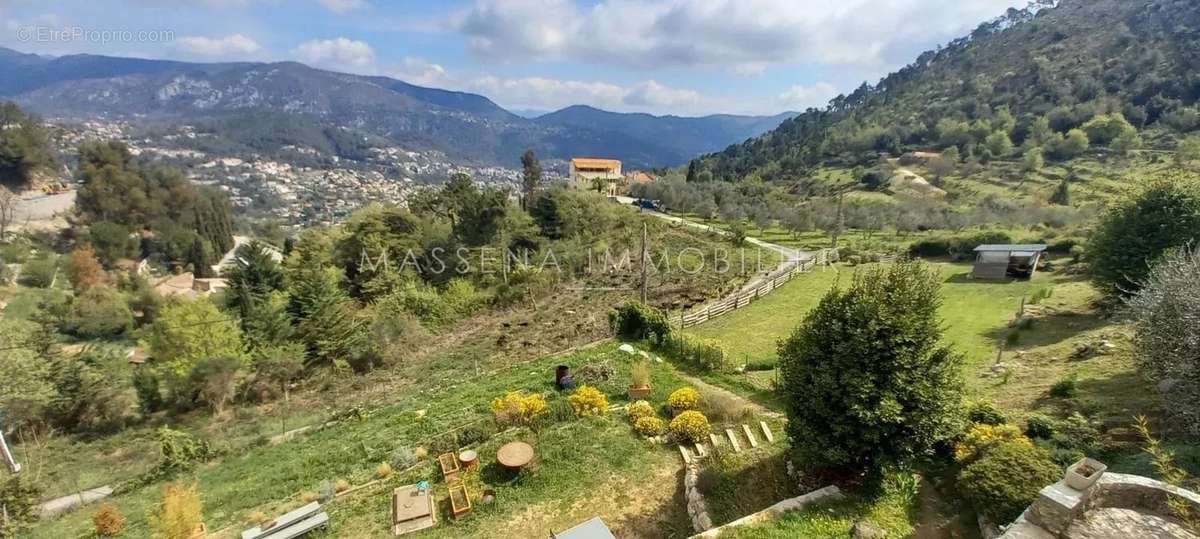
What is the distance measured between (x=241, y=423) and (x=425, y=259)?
19422mm

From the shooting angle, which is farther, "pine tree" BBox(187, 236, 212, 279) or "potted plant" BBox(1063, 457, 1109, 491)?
"pine tree" BBox(187, 236, 212, 279)

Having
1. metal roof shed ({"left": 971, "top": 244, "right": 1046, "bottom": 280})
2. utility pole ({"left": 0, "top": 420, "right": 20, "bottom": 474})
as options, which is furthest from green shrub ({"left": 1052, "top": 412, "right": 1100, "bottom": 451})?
utility pole ({"left": 0, "top": 420, "right": 20, "bottom": 474})

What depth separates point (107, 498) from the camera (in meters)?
13.2

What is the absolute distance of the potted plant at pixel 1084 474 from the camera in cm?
595

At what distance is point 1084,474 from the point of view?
6227 mm

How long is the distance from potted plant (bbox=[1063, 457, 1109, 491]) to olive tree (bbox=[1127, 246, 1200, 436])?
4094 millimetres

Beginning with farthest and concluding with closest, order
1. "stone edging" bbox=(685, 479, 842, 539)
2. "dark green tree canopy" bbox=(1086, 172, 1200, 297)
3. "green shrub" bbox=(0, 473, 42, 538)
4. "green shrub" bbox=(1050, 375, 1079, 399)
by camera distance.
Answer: "dark green tree canopy" bbox=(1086, 172, 1200, 297) < "green shrub" bbox=(0, 473, 42, 538) < "green shrub" bbox=(1050, 375, 1079, 399) < "stone edging" bbox=(685, 479, 842, 539)

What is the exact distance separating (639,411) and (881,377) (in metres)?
5.93

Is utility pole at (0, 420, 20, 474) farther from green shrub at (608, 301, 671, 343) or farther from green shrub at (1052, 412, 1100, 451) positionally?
green shrub at (1052, 412, 1100, 451)

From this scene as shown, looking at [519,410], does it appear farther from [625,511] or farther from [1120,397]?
[1120,397]

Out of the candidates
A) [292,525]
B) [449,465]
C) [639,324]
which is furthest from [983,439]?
[292,525]

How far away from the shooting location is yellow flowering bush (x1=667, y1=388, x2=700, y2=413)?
39.2 ft

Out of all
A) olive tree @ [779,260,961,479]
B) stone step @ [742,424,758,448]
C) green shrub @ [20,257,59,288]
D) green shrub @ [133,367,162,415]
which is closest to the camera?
olive tree @ [779,260,961,479]

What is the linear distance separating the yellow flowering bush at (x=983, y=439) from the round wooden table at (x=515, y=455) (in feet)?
26.5
